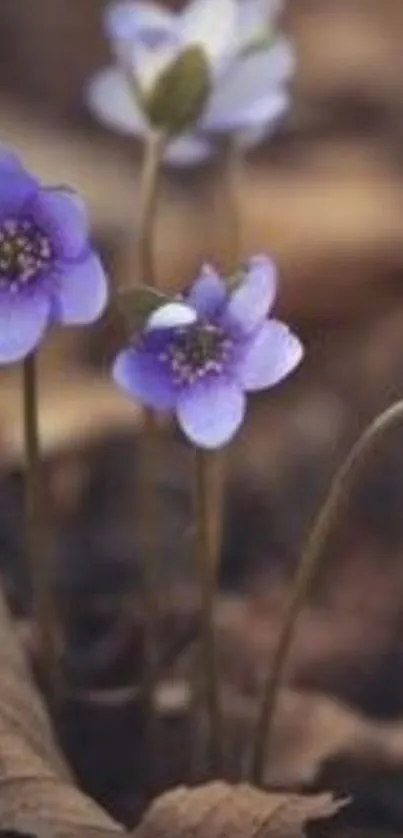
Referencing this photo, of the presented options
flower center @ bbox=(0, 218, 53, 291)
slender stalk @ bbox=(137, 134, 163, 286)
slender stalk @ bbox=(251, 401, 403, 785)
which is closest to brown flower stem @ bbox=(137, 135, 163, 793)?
slender stalk @ bbox=(137, 134, 163, 286)

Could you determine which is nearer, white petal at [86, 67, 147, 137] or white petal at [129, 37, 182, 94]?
white petal at [129, 37, 182, 94]

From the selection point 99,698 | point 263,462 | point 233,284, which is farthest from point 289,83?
point 233,284

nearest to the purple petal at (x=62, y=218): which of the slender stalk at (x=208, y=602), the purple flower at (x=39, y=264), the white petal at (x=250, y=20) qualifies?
the purple flower at (x=39, y=264)


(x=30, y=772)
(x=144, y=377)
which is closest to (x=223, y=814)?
(x=30, y=772)

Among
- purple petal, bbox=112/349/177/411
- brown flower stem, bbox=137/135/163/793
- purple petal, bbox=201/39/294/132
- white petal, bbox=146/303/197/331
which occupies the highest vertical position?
white petal, bbox=146/303/197/331

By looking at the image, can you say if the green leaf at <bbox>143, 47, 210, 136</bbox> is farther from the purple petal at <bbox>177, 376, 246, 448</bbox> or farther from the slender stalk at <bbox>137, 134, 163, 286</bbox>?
the purple petal at <bbox>177, 376, 246, 448</bbox>

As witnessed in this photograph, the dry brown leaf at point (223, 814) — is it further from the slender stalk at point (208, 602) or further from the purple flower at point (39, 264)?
the purple flower at point (39, 264)

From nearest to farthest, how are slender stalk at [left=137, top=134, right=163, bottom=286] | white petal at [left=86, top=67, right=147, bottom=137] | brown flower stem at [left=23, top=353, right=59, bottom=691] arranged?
1. brown flower stem at [left=23, top=353, right=59, bottom=691]
2. slender stalk at [left=137, top=134, right=163, bottom=286]
3. white petal at [left=86, top=67, right=147, bottom=137]
